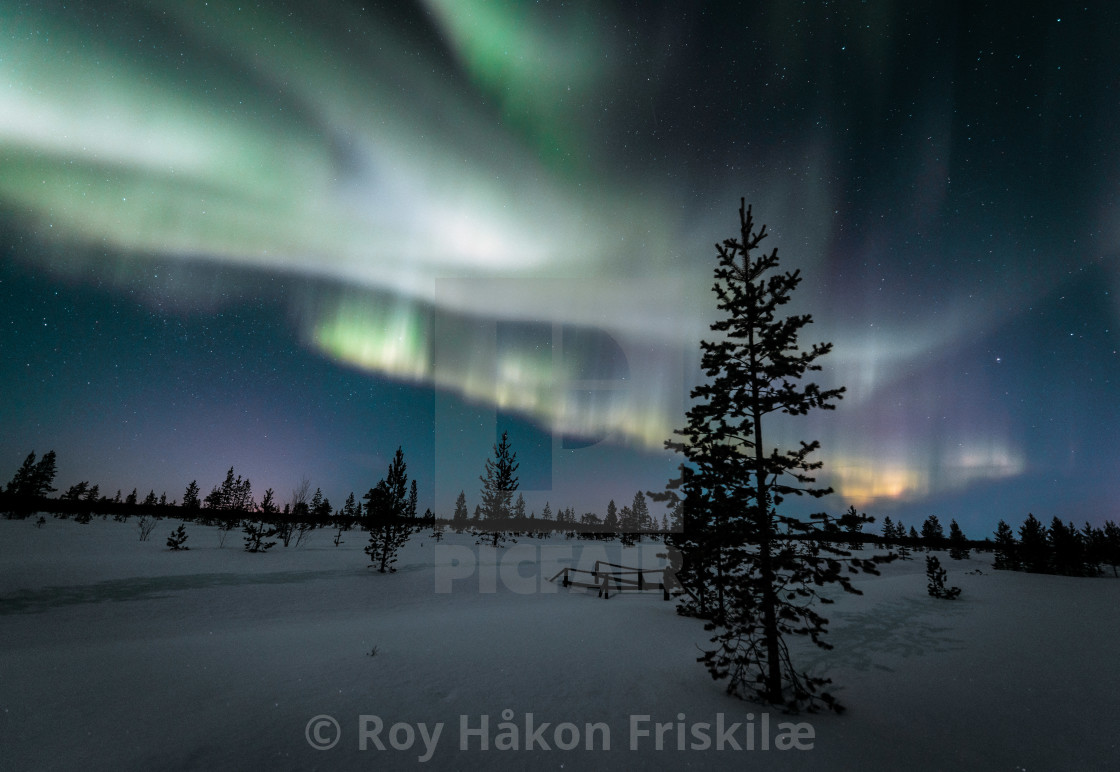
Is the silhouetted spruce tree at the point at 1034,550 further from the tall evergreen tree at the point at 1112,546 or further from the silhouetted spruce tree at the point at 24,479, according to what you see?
the silhouetted spruce tree at the point at 24,479

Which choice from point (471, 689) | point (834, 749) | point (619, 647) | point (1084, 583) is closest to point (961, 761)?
point (834, 749)

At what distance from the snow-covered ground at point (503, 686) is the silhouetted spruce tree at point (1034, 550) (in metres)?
17.1

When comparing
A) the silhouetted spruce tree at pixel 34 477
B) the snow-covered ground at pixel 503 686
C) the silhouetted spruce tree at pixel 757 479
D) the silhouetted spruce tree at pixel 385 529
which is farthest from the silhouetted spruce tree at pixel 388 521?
the silhouetted spruce tree at pixel 34 477

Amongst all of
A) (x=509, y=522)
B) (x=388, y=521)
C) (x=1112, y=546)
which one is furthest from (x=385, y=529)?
(x=1112, y=546)

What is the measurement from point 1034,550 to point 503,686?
4361 cm

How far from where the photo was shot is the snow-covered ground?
19.3 ft

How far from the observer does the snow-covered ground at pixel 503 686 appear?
231 inches

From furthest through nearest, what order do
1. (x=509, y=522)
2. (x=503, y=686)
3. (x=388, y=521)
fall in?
(x=509, y=522)
(x=388, y=521)
(x=503, y=686)

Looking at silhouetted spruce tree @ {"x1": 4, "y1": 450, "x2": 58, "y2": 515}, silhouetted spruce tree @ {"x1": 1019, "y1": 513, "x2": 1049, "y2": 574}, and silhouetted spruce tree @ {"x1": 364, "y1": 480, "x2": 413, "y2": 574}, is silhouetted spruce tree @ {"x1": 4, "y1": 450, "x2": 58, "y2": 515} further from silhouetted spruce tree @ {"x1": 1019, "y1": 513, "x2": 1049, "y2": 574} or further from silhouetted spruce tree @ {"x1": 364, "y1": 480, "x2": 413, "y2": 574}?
silhouetted spruce tree @ {"x1": 1019, "y1": 513, "x2": 1049, "y2": 574}

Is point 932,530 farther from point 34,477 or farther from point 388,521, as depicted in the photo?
point 34,477

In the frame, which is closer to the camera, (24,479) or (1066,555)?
(1066,555)

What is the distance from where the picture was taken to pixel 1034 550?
3052cm

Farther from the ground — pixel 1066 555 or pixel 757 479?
pixel 757 479

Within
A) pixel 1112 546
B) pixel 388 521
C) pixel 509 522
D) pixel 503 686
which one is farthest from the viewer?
pixel 509 522
